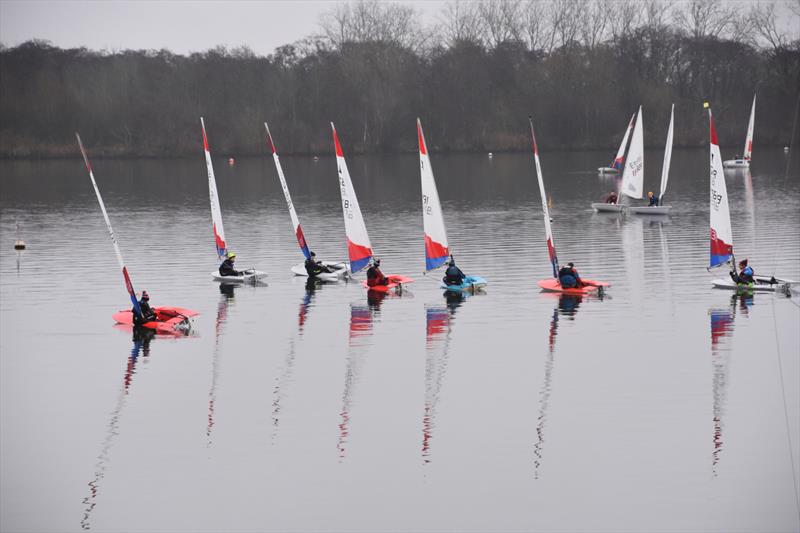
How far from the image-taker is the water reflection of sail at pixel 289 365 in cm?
2973

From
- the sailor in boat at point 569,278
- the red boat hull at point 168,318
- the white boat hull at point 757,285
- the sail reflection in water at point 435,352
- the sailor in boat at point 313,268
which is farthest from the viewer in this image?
the sailor in boat at point 313,268

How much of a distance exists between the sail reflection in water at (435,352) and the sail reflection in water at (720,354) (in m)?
6.43

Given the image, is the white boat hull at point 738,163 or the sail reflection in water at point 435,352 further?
the white boat hull at point 738,163

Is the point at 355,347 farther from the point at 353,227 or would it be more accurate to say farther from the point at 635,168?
the point at 635,168

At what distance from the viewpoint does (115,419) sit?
2972 centimetres

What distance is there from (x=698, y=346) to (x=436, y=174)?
75.7 m

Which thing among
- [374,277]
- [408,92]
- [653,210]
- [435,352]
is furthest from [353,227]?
[408,92]

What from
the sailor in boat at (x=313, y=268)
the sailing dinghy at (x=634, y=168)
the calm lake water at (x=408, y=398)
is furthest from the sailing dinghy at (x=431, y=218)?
the sailing dinghy at (x=634, y=168)

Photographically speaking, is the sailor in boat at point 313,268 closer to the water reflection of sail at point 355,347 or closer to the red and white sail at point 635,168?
the water reflection of sail at point 355,347

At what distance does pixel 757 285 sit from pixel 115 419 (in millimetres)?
23221

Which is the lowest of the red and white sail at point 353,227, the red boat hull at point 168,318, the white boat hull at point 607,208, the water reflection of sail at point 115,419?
the water reflection of sail at point 115,419

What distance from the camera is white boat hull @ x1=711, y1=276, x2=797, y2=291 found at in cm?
4162

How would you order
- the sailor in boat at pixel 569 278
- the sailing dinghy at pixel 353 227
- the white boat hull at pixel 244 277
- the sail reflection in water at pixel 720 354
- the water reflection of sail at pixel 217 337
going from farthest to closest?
1. the white boat hull at pixel 244 277
2. the sailing dinghy at pixel 353 227
3. the sailor in boat at pixel 569 278
4. the water reflection of sail at pixel 217 337
5. the sail reflection in water at pixel 720 354

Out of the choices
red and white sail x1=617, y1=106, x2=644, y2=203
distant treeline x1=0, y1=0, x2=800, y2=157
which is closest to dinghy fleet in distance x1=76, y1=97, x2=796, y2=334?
red and white sail x1=617, y1=106, x2=644, y2=203
